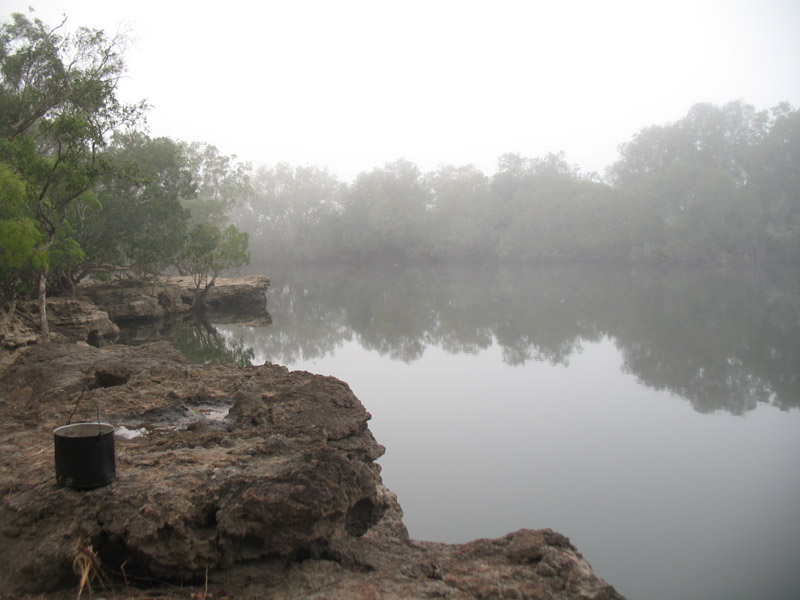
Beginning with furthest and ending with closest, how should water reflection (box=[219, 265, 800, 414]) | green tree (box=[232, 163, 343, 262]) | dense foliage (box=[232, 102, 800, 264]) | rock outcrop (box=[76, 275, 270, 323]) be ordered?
1. green tree (box=[232, 163, 343, 262])
2. dense foliage (box=[232, 102, 800, 264])
3. rock outcrop (box=[76, 275, 270, 323])
4. water reflection (box=[219, 265, 800, 414])

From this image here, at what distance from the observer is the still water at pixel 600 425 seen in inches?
191

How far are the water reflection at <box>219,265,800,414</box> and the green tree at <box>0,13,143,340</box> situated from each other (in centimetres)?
459

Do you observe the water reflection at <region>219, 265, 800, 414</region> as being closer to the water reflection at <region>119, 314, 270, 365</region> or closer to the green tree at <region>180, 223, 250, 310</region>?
the water reflection at <region>119, 314, 270, 365</region>

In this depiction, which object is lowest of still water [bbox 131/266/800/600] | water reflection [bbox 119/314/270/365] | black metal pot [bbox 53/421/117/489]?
water reflection [bbox 119/314/270/365]

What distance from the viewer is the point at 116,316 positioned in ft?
60.7

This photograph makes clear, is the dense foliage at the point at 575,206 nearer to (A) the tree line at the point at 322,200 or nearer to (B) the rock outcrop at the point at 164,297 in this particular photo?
(A) the tree line at the point at 322,200

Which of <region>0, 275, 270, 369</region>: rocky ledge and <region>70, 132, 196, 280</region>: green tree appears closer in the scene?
<region>0, 275, 270, 369</region>: rocky ledge

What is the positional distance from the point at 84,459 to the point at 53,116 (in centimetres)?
1143

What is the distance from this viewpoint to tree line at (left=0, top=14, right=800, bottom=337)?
1109 centimetres

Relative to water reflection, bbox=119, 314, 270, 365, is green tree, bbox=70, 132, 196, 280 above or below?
above

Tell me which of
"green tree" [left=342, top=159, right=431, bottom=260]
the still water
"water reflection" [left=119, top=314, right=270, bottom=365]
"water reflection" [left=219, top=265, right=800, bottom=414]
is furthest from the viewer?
"green tree" [left=342, top=159, right=431, bottom=260]

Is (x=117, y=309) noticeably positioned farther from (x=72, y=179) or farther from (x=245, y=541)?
(x=245, y=541)

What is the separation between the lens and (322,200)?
202ft

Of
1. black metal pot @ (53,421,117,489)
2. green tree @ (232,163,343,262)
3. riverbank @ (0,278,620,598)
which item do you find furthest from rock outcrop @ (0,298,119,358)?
green tree @ (232,163,343,262)
